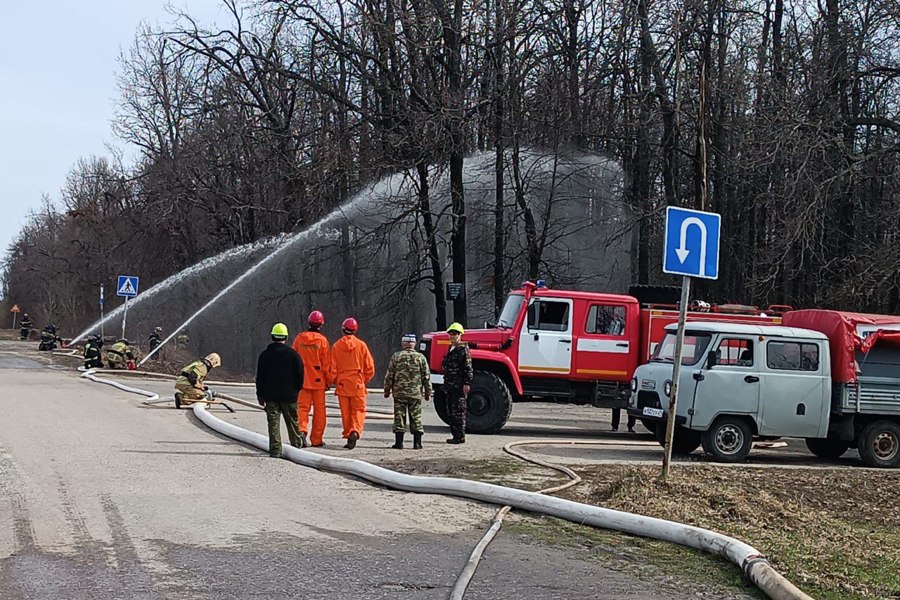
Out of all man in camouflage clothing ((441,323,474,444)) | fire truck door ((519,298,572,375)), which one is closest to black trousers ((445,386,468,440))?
man in camouflage clothing ((441,323,474,444))

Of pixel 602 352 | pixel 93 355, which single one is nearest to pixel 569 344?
pixel 602 352

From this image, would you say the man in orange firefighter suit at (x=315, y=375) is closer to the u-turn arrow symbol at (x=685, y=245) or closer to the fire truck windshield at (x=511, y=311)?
the fire truck windshield at (x=511, y=311)

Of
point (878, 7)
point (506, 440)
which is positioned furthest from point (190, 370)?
point (878, 7)

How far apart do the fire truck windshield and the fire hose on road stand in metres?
5.10

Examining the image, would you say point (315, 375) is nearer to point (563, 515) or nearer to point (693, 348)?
point (693, 348)

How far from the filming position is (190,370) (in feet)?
64.5

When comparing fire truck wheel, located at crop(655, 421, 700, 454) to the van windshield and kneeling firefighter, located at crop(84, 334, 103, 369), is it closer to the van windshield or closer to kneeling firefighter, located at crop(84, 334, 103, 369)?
the van windshield

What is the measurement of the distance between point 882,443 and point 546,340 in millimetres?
5497

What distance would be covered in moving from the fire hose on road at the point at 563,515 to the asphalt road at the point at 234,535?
15cm

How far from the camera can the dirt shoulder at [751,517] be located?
289 inches

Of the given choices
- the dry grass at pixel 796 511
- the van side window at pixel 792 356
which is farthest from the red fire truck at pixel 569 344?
the dry grass at pixel 796 511

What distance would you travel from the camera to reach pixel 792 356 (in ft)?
49.8

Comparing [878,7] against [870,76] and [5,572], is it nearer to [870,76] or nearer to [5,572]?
[870,76]

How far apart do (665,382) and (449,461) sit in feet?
12.6
